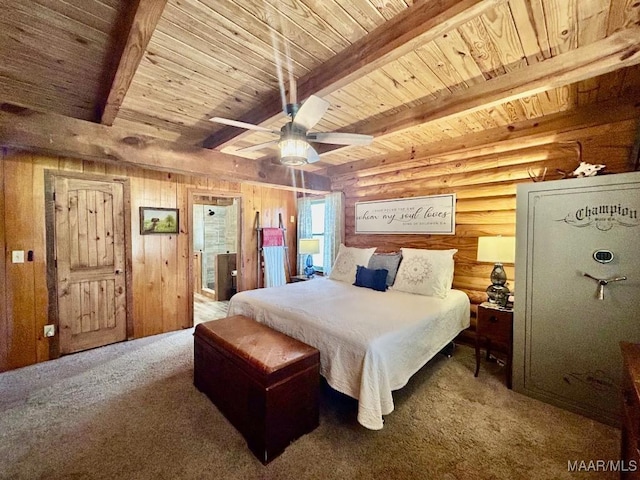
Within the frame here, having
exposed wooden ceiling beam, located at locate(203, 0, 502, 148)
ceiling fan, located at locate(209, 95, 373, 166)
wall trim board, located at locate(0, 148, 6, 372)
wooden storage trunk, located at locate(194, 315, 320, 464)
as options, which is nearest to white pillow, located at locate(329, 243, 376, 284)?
wooden storage trunk, located at locate(194, 315, 320, 464)

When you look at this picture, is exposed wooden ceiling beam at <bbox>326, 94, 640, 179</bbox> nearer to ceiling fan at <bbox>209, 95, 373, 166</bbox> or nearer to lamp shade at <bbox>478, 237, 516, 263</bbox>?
lamp shade at <bbox>478, 237, 516, 263</bbox>

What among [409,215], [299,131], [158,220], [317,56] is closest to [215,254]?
[158,220]

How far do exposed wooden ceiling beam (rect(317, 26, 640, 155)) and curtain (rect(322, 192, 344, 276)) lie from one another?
205 cm

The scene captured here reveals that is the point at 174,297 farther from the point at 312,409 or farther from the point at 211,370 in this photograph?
the point at 312,409

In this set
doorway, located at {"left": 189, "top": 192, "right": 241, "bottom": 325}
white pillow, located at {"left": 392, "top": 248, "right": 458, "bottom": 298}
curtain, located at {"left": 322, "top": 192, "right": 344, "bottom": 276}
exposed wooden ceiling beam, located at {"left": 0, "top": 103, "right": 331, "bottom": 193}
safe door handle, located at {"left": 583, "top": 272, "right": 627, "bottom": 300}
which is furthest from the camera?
doorway, located at {"left": 189, "top": 192, "right": 241, "bottom": 325}

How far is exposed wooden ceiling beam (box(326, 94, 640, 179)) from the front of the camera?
89.5 inches

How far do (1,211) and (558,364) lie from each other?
507 centimetres

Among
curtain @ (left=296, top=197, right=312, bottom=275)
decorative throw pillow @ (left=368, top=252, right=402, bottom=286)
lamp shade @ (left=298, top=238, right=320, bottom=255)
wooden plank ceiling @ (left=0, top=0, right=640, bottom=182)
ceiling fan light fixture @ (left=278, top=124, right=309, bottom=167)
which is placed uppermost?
wooden plank ceiling @ (left=0, top=0, right=640, bottom=182)

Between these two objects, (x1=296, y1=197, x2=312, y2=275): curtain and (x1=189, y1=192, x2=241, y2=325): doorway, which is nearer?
(x1=189, y1=192, x2=241, y2=325): doorway

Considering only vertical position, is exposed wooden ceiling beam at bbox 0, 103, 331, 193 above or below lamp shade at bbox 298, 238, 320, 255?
above

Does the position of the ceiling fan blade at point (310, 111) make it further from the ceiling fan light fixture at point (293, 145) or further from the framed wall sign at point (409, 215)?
the framed wall sign at point (409, 215)

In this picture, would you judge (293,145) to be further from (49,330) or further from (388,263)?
(49,330)

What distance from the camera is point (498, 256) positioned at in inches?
99.9

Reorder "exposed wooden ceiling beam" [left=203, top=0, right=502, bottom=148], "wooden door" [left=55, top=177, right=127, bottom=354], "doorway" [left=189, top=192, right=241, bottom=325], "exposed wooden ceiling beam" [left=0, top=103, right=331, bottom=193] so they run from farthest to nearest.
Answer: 1. "doorway" [left=189, top=192, right=241, bottom=325]
2. "wooden door" [left=55, top=177, right=127, bottom=354]
3. "exposed wooden ceiling beam" [left=0, top=103, right=331, bottom=193]
4. "exposed wooden ceiling beam" [left=203, top=0, right=502, bottom=148]
